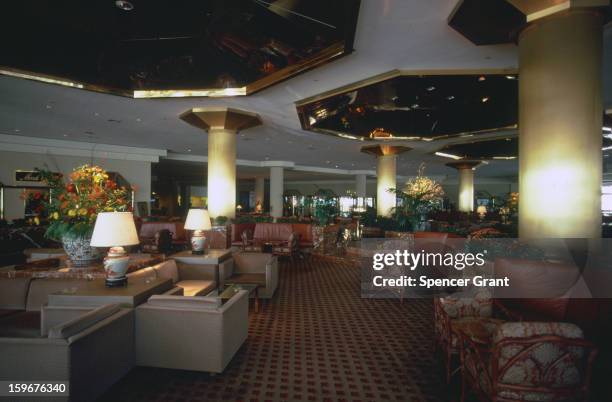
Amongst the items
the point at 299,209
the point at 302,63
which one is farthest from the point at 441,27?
the point at 299,209

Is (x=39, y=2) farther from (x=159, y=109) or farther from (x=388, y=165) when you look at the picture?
(x=388, y=165)

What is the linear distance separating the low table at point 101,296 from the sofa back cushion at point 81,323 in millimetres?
154

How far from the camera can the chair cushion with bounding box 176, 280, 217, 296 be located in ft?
12.4

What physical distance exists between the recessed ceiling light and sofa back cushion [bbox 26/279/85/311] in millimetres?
3643

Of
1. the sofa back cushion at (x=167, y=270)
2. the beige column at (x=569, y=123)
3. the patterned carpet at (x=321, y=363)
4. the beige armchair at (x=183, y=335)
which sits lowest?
the patterned carpet at (x=321, y=363)

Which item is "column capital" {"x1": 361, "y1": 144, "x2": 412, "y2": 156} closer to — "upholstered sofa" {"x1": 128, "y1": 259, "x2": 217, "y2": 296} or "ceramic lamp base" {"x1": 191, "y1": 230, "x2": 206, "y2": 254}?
"ceramic lamp base" {"x1": 191, "y1": 230, "x2": 206, "y2": 254}

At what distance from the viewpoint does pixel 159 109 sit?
322 inches

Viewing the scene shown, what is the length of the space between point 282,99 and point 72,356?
21.4 feet

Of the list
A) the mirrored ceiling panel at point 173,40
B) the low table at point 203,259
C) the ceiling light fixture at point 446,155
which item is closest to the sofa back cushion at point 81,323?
the low table at point 203,259

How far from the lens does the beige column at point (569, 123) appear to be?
136 inches

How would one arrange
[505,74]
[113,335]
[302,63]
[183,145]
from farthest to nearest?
1. [183,145]
2. [505,74]
3. [302,63]
4. [113,335]

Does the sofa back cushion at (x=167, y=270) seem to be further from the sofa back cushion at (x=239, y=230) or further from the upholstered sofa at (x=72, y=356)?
the sofa back cushion at (x=239, y=230)

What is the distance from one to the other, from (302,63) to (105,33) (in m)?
3.11

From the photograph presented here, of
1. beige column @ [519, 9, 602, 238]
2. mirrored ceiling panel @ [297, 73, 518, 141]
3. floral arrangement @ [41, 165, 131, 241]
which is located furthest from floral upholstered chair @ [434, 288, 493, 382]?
mirrored ceiling panel @ [297, 73, 518, 141]
